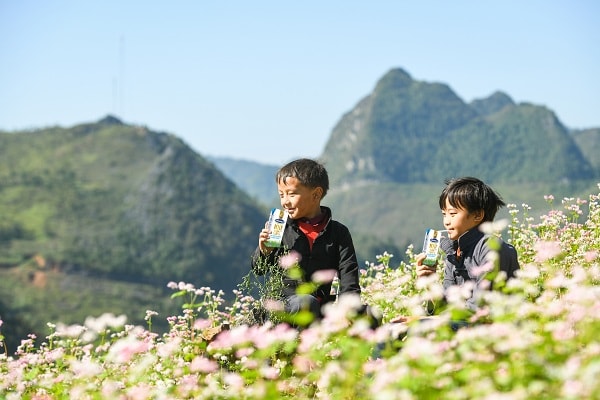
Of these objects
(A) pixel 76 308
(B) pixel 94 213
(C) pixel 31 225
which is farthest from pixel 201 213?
(A) pixel 76 308

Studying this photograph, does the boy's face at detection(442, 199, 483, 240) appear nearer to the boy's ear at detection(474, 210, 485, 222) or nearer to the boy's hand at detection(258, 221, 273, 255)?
the boy's ear at detection(474, 210, 485, 222)

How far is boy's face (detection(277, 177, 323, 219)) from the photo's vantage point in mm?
5328

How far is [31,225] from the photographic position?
133 metres

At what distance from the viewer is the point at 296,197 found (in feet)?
17.5

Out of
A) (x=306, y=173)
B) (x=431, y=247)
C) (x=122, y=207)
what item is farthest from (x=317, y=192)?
(x=122, y=207)

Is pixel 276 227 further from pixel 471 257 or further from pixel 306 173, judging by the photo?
pixel 471 257

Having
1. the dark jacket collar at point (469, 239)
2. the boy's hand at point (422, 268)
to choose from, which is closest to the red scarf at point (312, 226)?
the boy's hand at point (422, 268)

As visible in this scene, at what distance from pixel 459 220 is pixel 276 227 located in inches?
44.8

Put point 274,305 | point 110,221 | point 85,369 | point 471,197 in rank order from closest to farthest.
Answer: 1. point 85,369
2. point 274,305
3. point 471,197
4. point 110,221

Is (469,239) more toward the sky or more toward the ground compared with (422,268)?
more toward the sky

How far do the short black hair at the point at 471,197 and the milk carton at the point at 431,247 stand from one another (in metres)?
0.18

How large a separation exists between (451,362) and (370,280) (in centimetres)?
421

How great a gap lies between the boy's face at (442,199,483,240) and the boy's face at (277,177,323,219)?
0.91 meters

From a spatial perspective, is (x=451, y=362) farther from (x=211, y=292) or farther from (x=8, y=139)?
(x=8, y=139)
